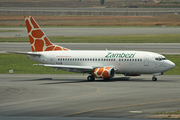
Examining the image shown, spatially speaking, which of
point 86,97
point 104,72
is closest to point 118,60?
point 104,72

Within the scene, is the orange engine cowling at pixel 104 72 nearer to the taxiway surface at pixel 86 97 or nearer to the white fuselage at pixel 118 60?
the taxiway surface at pixel 86 97

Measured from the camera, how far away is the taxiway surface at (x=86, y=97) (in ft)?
89.2

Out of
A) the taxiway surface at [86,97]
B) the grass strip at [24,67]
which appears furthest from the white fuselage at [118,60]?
the grass strip at [24,67]

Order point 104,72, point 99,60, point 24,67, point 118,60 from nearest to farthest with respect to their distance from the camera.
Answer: point 104,72 → point 118,60 → point 99,60 → point 24,67

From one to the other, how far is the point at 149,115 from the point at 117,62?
22.3 metres

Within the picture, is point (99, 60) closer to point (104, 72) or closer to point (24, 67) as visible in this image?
point (104, 72)

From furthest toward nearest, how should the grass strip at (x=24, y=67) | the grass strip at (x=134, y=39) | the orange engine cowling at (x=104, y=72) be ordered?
the grass strip at (x=134, y=39), the grass strip at (x=24, y=67), the orange engine cowling at (x=104, y=72)

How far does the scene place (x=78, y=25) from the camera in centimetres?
14862

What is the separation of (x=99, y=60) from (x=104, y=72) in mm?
3208

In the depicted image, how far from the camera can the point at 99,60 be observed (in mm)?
48594

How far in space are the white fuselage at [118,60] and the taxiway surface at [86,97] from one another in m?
2.03

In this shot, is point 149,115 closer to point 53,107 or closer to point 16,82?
point 53,107

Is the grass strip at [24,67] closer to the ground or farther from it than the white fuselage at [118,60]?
closer to the ground

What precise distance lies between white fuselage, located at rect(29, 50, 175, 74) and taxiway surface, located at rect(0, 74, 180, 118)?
203 cm
